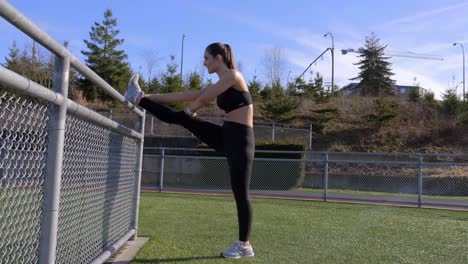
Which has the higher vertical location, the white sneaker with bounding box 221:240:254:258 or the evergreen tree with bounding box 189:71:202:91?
the evergreen tree with bounding box 189:71:202:91

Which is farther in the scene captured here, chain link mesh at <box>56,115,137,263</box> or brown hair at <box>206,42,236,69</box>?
brown hair at <box>206,42,236,69</box>

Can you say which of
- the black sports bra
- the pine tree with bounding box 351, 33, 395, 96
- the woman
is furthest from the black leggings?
the pine tree with bounding box 351, 33, 395, 96

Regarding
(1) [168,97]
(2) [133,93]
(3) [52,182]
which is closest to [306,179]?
(1) [168,97]

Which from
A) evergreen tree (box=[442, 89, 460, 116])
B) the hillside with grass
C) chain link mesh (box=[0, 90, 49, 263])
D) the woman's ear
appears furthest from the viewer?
evergreen tree (box=[442, 89, 460, 116])

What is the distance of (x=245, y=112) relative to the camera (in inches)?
159

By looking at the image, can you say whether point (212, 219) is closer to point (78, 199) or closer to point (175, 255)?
point (175, 255)

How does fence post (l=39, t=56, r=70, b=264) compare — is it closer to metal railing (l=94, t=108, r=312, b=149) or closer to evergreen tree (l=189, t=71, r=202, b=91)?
metal railing (l=94, t=108, r=312, b=149)

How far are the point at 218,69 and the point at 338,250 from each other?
2123 mm

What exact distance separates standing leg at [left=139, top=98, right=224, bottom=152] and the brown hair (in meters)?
0.55

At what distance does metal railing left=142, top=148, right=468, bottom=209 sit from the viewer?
13.9 metres

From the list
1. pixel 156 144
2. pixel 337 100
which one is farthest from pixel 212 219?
pixel 337 100

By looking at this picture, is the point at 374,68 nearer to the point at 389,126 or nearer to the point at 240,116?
the point at 389,126

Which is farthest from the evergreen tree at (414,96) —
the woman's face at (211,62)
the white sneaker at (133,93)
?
the white sneaker at (133,93)

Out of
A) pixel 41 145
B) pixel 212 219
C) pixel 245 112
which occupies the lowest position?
pixel 212 219
